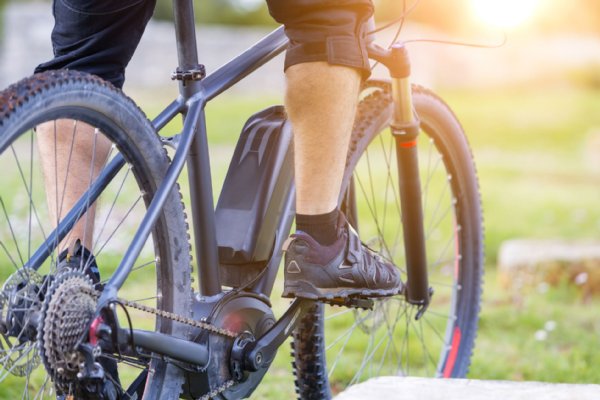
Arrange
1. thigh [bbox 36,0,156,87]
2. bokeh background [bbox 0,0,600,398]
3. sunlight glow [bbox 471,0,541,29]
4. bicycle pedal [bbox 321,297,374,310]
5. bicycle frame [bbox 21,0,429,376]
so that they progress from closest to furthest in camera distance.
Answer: bicycle frame [bbox 21,0,429,376] < thigh [bbox 36,0,156,87] < bicycle pedal [bbox 321,297,374,310] < bokeh background [bbox 0,0,600,398] < sunlight glow [bbox 471,0,541,29]

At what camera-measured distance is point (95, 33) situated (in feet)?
7.57

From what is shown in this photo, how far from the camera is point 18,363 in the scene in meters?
2.03

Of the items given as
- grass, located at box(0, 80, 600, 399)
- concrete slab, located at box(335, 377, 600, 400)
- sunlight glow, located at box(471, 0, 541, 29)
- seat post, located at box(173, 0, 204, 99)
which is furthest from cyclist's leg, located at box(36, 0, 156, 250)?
sunlight glow, located at box(471, 0, 541, 29)

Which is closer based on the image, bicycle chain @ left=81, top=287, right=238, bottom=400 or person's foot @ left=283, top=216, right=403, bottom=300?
bicycle chain @ left=81, top=287, right=238, bottom=400

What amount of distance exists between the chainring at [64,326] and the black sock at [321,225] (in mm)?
529

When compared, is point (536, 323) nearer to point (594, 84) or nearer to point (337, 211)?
point (337, 211)

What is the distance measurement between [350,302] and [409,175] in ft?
1.64

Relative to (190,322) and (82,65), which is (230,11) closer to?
(82,65)

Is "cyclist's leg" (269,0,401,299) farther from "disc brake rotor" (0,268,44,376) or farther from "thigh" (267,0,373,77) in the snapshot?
"disc brake rotor" (0,268,44,376)

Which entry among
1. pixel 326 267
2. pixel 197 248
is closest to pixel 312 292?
pixel 326 267

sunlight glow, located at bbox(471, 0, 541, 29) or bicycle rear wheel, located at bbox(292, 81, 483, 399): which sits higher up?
sunlight glow, located at bbox(471, 0, 541, 29)

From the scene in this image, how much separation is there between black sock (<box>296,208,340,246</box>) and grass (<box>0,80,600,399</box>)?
3.58ft

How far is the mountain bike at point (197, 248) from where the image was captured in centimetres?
193

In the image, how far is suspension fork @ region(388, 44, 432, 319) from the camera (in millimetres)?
2709
